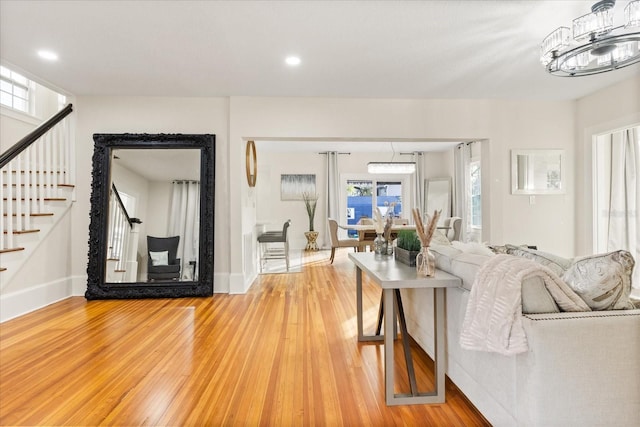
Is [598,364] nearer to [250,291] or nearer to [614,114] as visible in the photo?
[250,291]

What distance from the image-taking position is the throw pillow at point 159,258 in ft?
13.9

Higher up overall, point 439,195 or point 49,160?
point 49,160

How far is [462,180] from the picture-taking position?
26.5ft

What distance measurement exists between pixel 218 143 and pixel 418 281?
3.49 meters

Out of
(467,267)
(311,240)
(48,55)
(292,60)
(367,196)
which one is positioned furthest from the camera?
(367,196)

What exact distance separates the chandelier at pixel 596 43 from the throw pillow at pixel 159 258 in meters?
4.33

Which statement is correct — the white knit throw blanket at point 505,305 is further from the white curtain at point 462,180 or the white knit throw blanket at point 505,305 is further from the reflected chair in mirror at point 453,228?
the white curtain at point 462,180

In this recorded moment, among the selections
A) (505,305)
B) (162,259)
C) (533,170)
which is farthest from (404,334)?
(533,170)

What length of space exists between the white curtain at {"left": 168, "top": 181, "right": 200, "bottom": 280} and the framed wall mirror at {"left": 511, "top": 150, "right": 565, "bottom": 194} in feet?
14.0

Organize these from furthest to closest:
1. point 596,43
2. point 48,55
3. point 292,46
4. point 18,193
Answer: point 18,193 < point 48,55 < point 292,46 < point 596,43

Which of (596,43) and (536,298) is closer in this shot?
(536,298)

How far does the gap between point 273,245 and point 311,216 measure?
4.21 ft

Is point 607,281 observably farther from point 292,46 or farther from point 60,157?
A: point 60,157

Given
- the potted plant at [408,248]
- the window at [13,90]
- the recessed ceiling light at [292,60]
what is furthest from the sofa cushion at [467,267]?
the window at [13,90]
